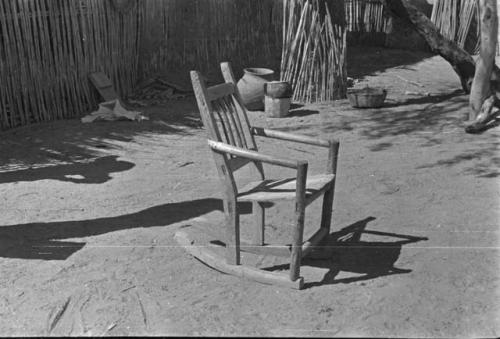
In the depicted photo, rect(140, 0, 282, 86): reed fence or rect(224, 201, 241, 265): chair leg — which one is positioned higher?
rect(140, 0, 282, 86): reed fence

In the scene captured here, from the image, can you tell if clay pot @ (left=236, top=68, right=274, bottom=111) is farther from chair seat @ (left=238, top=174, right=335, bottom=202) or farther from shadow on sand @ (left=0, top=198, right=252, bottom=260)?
chair seat @ (left=238, top=174, right=335, bottom=202)

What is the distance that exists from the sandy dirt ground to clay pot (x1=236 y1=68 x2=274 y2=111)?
870 millimetres

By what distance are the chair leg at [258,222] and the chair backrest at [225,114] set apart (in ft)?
0.94

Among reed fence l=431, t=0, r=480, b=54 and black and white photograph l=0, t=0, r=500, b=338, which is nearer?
black and white photograph l=0, t=0, r=500, b=338

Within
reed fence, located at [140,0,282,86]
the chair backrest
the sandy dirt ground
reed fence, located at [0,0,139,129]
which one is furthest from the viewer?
reed fence, located at [140,0,282,86]

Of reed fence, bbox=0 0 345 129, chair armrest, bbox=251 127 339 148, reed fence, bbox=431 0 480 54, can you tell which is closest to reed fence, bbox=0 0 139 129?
reed fence, bbox=0 0 345 129

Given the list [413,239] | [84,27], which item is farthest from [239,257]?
[84,27]

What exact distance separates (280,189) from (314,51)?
5.32m

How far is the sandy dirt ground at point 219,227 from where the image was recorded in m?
3.44

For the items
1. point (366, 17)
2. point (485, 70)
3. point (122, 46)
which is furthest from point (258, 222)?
point (366, 17)

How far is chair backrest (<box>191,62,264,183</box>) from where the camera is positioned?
12.7 feet

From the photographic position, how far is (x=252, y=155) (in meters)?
3.71

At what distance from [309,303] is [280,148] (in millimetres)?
3596

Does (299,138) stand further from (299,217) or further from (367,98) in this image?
(367,98)
